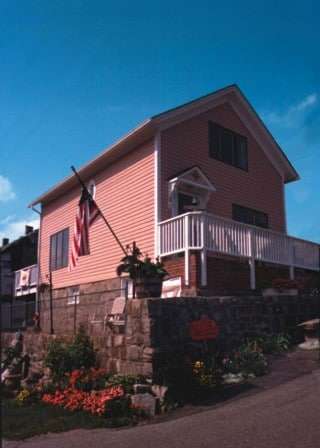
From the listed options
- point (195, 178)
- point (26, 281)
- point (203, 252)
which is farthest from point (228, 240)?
point (26, 281)

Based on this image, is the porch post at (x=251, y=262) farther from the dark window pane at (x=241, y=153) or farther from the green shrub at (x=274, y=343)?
the dark window pane at (x=241, y=153)

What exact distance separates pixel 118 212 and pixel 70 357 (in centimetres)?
654

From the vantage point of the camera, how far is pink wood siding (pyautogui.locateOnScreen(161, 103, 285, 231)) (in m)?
16.1

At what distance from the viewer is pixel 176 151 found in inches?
641

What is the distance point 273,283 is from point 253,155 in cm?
628

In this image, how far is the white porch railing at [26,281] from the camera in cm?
2276

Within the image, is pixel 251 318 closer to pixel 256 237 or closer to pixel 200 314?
pixel 200 314

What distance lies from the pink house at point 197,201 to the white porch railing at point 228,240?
0.10 feet

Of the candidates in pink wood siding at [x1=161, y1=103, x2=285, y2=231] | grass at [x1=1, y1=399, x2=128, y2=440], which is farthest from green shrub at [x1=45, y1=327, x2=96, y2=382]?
pink wood siding at [x1=161, y1=103, x2=285, y2=231]

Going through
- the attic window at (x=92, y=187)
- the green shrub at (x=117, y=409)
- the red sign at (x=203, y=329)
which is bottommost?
the green shrub at (x=117, y=409)

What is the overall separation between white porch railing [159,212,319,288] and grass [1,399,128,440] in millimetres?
5482

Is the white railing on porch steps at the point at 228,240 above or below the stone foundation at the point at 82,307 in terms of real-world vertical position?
above

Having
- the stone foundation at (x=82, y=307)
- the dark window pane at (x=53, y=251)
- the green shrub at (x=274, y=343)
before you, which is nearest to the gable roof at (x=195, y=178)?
the stone foundation at (x=82, y=307)

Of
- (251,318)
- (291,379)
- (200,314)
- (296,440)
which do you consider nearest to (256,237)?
(251,318)
